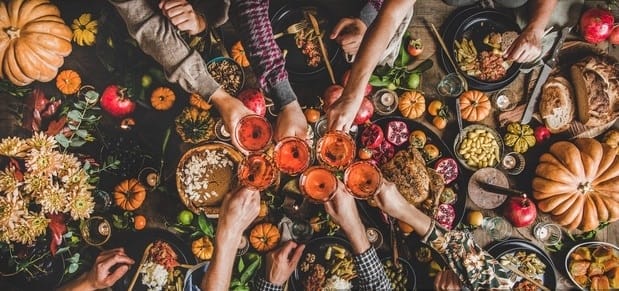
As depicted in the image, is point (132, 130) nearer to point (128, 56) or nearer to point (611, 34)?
point (128, 56)

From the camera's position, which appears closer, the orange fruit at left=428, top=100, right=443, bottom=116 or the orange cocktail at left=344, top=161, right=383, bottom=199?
the orange cocktail at left=344, top=161, right=383, bottom=199

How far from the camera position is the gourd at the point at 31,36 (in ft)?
9.61

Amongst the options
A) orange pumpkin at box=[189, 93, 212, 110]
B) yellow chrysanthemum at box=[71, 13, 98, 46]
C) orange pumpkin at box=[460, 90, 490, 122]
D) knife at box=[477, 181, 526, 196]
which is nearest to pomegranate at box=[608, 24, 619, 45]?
orange pumpkin at box=[460, 90, 490, 122]

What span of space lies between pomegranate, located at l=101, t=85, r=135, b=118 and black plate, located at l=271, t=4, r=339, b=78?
1.11m

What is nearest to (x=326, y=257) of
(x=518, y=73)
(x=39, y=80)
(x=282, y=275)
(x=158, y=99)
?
(x=282, y=275)

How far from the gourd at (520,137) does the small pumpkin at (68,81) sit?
2.94 meters

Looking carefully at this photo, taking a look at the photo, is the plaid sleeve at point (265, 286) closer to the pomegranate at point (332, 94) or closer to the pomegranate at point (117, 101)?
the pomegranate at point (332, 94)

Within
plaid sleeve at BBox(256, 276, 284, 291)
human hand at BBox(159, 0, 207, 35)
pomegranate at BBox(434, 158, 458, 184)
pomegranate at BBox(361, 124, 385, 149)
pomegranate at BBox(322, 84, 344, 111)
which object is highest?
human hand at BBox(159, 0, 207, 35)

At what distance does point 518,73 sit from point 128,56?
8.54 feet

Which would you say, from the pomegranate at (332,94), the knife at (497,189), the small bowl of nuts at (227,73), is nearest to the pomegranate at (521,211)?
the knife at (497,189)

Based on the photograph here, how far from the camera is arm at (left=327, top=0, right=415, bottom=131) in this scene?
266 centimetres

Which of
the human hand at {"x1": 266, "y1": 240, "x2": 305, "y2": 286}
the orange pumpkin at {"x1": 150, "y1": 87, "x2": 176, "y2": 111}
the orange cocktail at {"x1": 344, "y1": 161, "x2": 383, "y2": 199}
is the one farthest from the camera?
the orange pumpkin at {"x1": 150, "y1": 87, "x2": 176, "y2": 111}

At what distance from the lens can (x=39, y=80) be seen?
3043 mm

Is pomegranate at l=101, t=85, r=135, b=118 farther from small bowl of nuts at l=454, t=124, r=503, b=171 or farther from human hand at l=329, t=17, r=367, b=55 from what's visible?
small bowl of nuts at l=454, t=124, r=503, b=171
